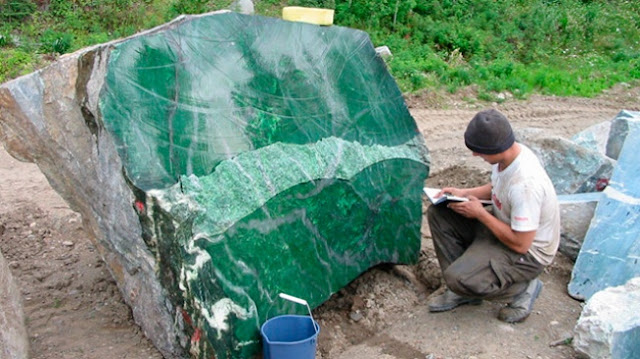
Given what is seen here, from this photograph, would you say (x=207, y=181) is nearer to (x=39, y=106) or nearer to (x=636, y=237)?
(x=39, y=106)

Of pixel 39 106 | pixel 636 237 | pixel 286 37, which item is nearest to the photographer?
pixel 39 106

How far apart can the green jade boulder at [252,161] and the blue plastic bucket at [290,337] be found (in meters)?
0.07

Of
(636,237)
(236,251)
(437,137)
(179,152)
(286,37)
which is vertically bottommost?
(437,137)

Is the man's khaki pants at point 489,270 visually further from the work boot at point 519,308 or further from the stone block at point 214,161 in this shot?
the stone block at point 214,161

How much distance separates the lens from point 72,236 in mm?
4410

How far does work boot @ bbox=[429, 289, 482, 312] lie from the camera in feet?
11.9

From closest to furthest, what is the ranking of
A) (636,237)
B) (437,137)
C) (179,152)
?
(179,152), (636,237), (437,137)

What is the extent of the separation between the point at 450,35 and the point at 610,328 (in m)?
7.84

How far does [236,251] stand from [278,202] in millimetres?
345

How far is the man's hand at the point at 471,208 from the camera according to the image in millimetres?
3386

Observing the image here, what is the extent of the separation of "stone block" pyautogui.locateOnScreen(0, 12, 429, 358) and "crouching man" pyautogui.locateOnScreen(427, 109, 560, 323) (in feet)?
1.57

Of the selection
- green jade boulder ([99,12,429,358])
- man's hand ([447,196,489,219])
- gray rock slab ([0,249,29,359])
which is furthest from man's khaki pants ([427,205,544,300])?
gray rock slab ([0,249,29,359])

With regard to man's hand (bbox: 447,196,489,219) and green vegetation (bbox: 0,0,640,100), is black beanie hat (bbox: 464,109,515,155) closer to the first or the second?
man's hand (bbox: 447,196,489,219)

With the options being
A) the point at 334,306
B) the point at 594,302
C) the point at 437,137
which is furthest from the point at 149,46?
the point at 437,137
